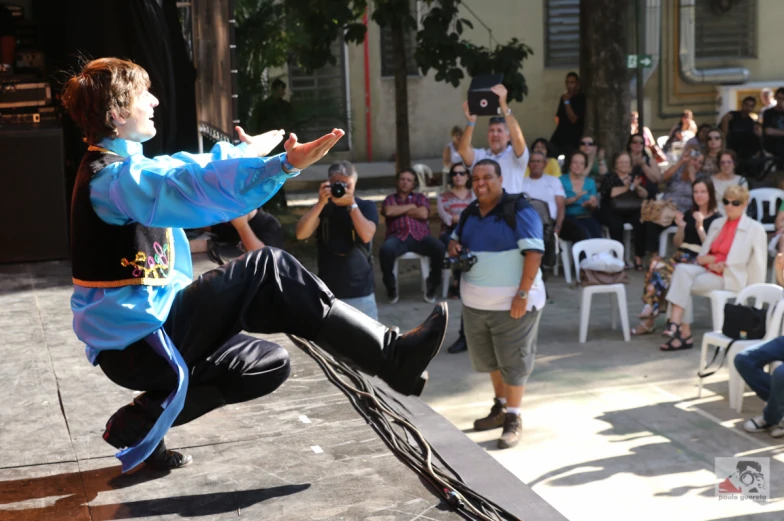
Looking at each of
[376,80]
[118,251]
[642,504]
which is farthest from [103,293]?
[376,80]

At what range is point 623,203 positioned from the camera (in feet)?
33.0

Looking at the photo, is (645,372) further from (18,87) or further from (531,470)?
(18,87)

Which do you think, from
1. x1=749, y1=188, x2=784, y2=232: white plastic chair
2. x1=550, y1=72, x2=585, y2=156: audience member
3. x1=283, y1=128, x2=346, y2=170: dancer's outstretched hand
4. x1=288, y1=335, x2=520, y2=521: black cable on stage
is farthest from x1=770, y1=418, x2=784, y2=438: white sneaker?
x1=550, y1=72, x2=585, y2=156: audience member

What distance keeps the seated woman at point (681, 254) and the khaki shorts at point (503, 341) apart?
8.20ft

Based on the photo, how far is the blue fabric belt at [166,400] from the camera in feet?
8.78

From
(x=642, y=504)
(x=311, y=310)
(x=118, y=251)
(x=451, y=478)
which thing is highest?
(x=118, y=251)

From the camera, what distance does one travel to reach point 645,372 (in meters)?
6.94

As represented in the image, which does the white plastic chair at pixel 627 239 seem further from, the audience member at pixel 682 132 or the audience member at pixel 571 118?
the audience member at pixel 682 132

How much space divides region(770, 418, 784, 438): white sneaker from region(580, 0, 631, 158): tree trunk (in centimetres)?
607

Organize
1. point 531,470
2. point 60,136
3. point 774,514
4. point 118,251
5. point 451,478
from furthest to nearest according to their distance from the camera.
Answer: point 60,136, point 531,470, point 774,514, point 451,478, point 118,251

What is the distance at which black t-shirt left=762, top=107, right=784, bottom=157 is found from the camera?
12047 millimetres

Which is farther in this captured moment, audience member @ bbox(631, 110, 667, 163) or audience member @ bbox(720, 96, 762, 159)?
audience member @ bbox(631, 110, 667, 163)

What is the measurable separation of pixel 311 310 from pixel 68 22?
4.42 metres

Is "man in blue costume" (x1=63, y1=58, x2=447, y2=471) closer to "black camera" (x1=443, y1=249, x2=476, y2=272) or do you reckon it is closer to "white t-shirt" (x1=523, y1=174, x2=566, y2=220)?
"black camera" (x1=443, y1=249, x2=476, y2=272)
